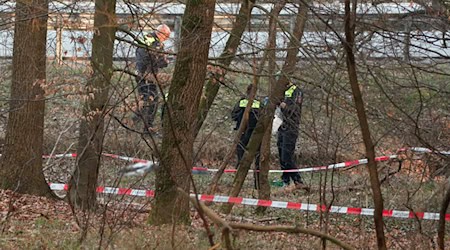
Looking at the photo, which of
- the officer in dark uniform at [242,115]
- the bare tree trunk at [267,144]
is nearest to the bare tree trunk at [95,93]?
the bare tree trunk at [267,144]

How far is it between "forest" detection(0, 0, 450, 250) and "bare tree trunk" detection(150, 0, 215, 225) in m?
0.01

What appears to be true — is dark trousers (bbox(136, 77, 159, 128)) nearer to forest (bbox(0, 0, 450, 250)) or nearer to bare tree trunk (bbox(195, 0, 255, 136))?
forest (bbox(0, 0, 450, 250))

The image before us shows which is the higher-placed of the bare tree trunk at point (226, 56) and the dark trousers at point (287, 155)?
the bare tree trunk at point (226, 56)

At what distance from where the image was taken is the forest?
7.96 meters

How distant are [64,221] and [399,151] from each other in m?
3.79

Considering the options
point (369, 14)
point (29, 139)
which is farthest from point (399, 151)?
point (29, 139)

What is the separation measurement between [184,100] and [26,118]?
9.47ft

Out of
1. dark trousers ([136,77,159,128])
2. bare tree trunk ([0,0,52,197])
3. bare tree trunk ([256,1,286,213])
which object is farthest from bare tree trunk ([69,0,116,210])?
bare tree trunk ([256,1,286,213])

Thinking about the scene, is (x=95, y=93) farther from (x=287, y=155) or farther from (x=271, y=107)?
(x=287, y=155)

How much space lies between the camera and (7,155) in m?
11.3

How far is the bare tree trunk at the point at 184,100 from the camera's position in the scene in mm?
9062

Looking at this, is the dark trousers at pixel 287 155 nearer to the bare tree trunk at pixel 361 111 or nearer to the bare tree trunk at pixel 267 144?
the bare tree trunk at pixel 267 144

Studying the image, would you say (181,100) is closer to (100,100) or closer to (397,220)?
(100,100)

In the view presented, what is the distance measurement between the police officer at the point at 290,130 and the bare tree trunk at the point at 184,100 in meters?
2.28
